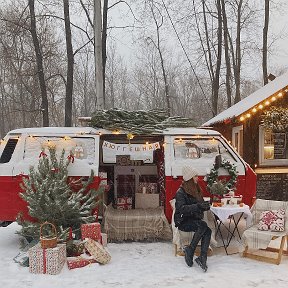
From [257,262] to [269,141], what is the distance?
21.2ft

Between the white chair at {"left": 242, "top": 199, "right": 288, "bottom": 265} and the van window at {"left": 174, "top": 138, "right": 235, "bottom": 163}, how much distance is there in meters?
1.26

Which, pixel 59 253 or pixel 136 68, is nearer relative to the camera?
pixel 59 253

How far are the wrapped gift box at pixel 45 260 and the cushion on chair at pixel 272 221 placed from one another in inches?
135

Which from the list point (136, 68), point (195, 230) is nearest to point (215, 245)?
point (195, 230)

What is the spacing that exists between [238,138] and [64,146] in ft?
23.0

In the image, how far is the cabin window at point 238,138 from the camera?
1241 centimetres

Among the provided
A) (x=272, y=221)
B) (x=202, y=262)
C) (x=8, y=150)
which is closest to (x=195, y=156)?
(x=272, y=221)

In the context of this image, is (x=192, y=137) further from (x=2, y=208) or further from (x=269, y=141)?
(x=269, y=141)

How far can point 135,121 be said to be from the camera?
7.92m

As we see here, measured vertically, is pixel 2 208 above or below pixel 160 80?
below

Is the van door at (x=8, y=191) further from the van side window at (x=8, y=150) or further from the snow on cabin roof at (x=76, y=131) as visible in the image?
the snow on cabin roof at (x=76, y=131)

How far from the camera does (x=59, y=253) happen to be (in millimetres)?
6000

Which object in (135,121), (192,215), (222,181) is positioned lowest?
(192,215)

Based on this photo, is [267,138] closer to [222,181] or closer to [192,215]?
[222,181]
